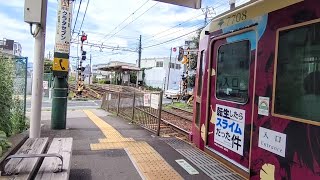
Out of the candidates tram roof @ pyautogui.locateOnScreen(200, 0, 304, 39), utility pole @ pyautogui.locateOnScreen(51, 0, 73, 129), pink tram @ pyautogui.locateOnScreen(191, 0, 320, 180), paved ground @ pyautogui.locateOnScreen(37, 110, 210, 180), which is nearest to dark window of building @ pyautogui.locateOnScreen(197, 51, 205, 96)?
pink tram @ pyautogui.locateOnScreen(191, 0, 320, 180)

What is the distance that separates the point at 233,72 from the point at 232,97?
0.38m

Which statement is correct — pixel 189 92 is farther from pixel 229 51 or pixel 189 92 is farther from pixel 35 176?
pixel 35 176

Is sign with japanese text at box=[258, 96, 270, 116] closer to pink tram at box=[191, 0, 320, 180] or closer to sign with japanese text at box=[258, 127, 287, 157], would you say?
pink tram at box=[191, 0, 320, 180]

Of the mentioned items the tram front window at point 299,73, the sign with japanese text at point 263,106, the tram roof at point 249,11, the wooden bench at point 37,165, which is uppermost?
the tram roof at point 249,11

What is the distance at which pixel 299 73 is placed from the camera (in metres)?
3.45

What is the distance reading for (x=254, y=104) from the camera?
13.9 ft

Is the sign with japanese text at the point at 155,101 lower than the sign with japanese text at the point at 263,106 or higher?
lower

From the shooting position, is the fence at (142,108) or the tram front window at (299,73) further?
the fence at (142,108)

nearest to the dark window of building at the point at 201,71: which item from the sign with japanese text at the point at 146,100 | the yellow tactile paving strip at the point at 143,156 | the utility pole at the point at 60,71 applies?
the yellow tactile paving strip at the point at 143,156

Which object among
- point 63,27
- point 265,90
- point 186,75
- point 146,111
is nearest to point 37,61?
point 63,27

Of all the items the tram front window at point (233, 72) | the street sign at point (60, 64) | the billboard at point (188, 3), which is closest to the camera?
the tram front window at point (233, 72)

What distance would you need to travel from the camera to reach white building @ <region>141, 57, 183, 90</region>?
5359 cm

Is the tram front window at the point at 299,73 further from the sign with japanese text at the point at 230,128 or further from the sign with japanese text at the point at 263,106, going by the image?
the sign with japanese text at the point at 230,128

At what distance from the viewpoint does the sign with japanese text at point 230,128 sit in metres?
4.68
